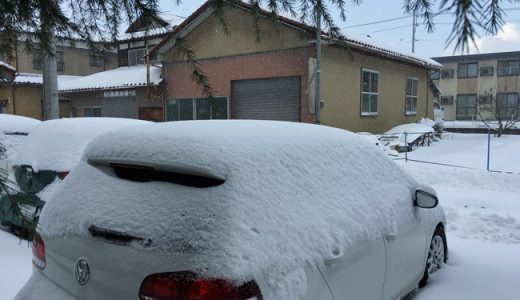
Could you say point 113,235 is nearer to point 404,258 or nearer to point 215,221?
point 215,221

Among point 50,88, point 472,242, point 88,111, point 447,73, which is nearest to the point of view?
point 472,242

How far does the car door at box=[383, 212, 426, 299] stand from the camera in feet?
9.87

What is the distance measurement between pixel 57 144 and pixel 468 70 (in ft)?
131

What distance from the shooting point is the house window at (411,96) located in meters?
20.1

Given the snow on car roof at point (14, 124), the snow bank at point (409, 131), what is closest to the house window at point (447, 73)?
the snow bank at point (409, 131)

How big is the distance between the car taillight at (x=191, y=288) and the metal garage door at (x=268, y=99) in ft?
44.3

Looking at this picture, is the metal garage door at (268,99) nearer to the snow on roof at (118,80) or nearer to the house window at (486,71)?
the snow on roof at (118,80)

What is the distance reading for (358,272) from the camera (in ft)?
8.46

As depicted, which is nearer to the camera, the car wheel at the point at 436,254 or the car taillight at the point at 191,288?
the car taillight at the point at 191,288

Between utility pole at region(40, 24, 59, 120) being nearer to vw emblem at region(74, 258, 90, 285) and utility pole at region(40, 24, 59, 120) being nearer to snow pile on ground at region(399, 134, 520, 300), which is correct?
vw emblem at region(74, 258, 90, 285)

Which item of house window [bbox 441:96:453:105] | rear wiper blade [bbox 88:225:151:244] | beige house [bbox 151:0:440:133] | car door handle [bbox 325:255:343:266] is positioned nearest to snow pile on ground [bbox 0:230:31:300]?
rear wiper blade [bbox 88:225:151:244]

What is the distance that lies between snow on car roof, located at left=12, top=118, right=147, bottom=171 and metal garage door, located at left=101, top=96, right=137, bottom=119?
1562 centimetres

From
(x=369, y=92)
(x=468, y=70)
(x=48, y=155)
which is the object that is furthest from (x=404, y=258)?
(x=468, y=70)

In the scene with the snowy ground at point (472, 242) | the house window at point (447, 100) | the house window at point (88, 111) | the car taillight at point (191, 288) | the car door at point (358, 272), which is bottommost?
the snowy ground at point (472, 242)
